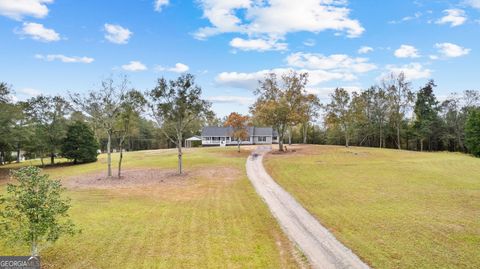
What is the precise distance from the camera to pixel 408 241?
13.6m

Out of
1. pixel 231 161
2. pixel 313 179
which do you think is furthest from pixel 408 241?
pixel 231 161

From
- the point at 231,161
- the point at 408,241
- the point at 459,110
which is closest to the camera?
the point at 408,241

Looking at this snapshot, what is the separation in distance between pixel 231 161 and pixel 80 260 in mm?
30562

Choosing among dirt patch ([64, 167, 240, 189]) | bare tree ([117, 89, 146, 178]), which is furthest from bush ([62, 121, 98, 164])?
bare tree ([117, 89, 146, 178])

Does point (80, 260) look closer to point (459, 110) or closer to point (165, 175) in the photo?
point (165, 175)

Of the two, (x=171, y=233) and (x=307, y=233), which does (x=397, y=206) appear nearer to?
(x=307, y=233)

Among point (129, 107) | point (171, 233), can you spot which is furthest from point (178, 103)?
point (171, 233)

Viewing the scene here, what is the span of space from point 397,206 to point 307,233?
25.7 feet

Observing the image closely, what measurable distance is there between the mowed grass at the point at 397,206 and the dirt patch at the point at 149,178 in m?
5.68

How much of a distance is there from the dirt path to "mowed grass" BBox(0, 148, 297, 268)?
65cm

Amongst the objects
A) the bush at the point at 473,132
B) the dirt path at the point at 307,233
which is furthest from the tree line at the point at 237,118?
the dirt path at the point at 307,233

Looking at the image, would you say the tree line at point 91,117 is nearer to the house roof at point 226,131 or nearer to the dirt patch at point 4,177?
the dirt patch at point 4,177

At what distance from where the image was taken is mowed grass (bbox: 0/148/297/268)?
1204cm

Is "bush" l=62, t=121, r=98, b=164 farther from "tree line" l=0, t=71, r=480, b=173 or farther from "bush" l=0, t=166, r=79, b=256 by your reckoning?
"bush" l=0, t=166, r=79, b=256
